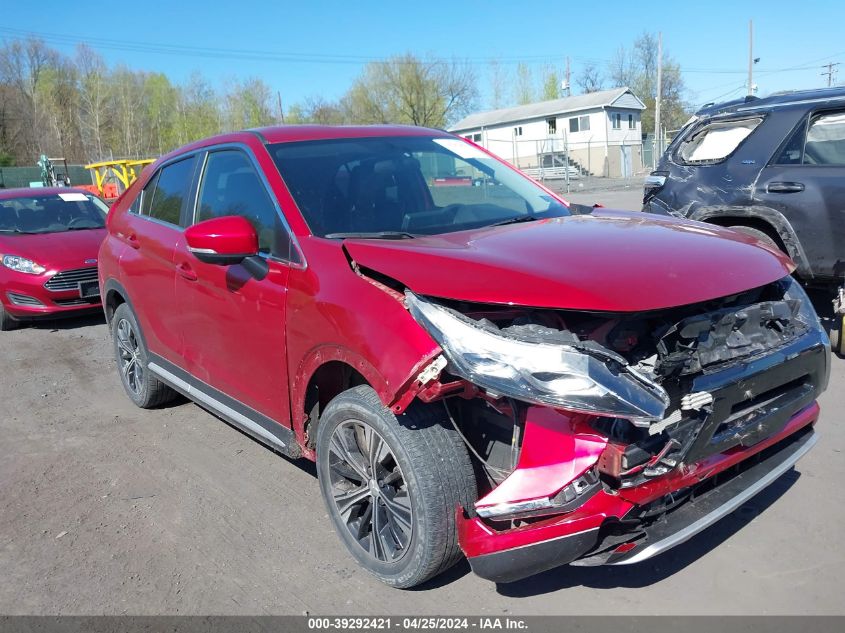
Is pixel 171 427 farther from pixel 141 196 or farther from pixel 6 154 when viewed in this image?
pixel 6 154

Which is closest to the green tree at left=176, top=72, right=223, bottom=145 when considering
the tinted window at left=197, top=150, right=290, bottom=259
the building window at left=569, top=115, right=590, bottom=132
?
the building window at left=569, top=115, right=590, bottom=132

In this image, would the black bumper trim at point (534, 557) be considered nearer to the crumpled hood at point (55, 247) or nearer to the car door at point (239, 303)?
the car door at point (239, 303)

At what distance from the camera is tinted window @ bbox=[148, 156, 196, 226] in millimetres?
4426

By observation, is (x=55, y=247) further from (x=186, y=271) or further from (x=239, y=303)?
(x=239, y=303)

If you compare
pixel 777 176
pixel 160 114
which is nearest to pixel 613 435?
pixel 777 176

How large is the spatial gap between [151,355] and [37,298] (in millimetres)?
4334

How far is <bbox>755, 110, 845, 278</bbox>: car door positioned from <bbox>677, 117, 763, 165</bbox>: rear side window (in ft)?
1.39

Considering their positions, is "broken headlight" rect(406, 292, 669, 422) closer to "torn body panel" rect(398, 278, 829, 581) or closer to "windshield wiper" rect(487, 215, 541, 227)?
"torn body panel" rect(398, 278, 829, 581)

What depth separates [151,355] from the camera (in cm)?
483

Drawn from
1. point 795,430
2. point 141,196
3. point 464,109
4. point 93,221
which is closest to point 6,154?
point 464,109

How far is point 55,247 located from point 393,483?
7330mm

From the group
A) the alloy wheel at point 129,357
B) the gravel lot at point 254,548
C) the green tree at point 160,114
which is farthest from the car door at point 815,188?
the green tree at point 160,114

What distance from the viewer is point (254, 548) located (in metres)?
3.37

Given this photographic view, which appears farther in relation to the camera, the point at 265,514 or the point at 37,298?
the point at 37,298
